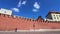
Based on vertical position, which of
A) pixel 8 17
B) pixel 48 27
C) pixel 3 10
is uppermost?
pixel 3 10

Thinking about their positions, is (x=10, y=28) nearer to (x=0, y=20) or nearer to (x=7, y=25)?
(x=7, y=25)

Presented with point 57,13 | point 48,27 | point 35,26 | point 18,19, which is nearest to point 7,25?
point 18,19

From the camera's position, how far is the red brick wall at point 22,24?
97.9 feet

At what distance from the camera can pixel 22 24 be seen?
108 feet

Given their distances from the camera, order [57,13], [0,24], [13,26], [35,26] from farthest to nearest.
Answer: [57,13], [35,26], [13,26], [0,24]

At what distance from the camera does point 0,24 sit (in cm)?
2905

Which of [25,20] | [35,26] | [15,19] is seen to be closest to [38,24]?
[35,26]

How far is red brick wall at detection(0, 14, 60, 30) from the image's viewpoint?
97.9ft

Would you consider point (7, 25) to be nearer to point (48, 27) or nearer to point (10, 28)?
point (10, 28)

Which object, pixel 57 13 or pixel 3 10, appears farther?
pixel 57 13

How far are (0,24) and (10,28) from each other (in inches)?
96.5

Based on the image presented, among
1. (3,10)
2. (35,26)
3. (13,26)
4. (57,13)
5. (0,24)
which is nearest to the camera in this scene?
(0,24)

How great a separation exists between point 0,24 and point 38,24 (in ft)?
32.4

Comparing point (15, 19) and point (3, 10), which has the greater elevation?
point (3, 10)
